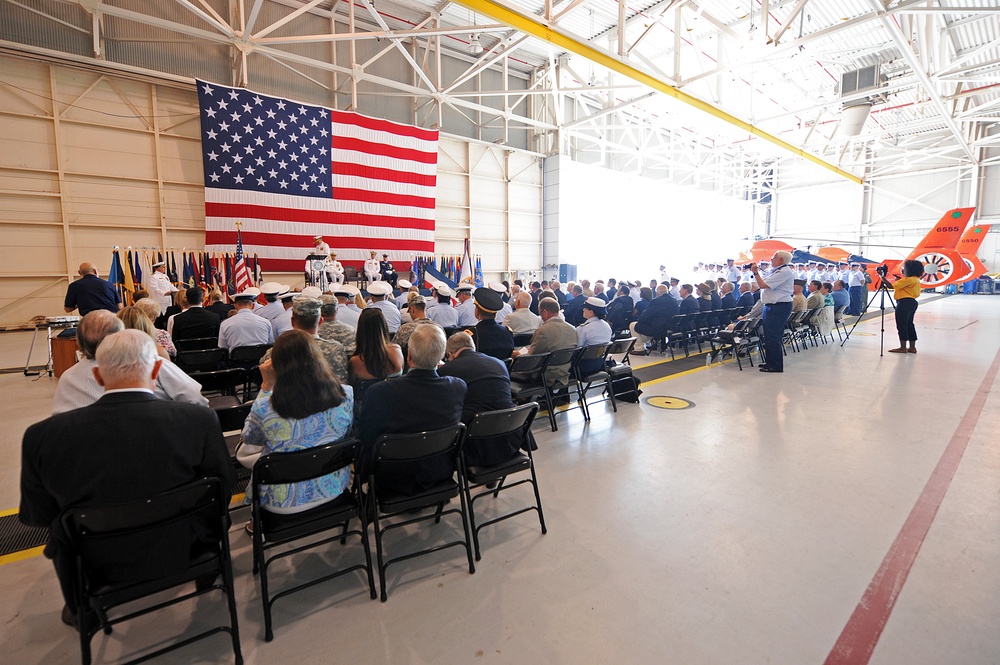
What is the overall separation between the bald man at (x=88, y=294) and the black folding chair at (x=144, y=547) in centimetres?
654

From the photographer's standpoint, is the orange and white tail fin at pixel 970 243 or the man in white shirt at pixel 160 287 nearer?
the man in white shirt at pixel 160 287

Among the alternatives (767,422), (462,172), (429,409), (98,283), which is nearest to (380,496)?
(429,409)

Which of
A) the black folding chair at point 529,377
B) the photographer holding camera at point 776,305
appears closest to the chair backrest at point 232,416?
the black folding chair at point 529,377

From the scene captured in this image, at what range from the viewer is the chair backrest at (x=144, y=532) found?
1.52m

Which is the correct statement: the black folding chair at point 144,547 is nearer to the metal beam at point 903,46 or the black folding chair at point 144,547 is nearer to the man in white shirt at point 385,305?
the man in white shirt at point 385,305

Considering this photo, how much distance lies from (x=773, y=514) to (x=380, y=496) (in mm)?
2470

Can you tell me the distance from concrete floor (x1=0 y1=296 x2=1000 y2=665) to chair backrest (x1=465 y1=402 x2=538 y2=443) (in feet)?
2.25

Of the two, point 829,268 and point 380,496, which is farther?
point 829,268

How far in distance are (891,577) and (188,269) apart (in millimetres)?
12356

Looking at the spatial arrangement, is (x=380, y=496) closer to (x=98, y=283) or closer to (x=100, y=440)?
(x=100, y=440)

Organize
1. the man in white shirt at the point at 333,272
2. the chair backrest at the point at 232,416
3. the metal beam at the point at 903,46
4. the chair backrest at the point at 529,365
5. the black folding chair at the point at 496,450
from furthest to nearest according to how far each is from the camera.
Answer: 1. the man in white shirt at the point at 333,272
2. the metal beam at the point at 903,46
3. the chair backrest at the point at 529,365
4. the chair backrest at the point at 232,416
5. the black folding chair at the point at 496,450

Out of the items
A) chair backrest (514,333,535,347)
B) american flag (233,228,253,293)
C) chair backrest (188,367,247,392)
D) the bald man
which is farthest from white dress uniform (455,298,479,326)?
american flag (233,228,253,293)

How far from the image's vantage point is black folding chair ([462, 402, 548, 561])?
2.47 metres

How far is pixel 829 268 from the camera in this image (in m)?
17.5
